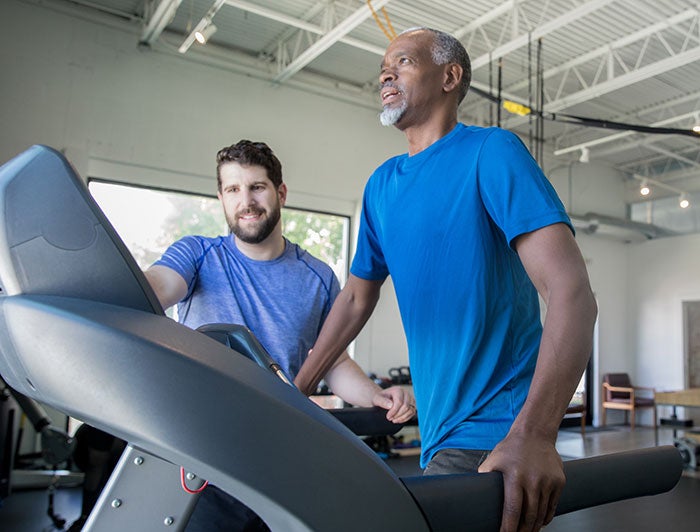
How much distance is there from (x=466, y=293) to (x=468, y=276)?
31 millimetres

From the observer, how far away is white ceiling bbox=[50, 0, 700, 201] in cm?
634

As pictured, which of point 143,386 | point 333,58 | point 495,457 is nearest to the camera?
point 143,386

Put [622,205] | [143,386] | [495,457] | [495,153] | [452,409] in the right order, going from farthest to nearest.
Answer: [622,205] → [452,409] → [495,153] → [495,457] → [143,386]

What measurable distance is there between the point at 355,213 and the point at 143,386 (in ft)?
25.3

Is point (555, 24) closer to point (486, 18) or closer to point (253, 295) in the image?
point (486, 18)

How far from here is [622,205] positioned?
38.8ft

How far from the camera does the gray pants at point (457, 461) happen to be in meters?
1.13

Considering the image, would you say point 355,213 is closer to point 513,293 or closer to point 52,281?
point 513,293

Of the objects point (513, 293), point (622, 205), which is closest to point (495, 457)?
point (513, 293)

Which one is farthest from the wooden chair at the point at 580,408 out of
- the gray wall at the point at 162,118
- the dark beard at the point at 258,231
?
the dark beard at the point at 258,231

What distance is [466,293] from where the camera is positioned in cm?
117

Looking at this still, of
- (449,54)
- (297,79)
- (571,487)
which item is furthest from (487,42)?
(571,487)

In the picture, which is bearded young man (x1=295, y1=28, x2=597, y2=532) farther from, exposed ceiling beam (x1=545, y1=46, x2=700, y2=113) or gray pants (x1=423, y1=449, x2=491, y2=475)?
exposed ceiling beam (x1=545, y1=46, x2=700, y2=113)

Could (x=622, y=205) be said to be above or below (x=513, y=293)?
above
